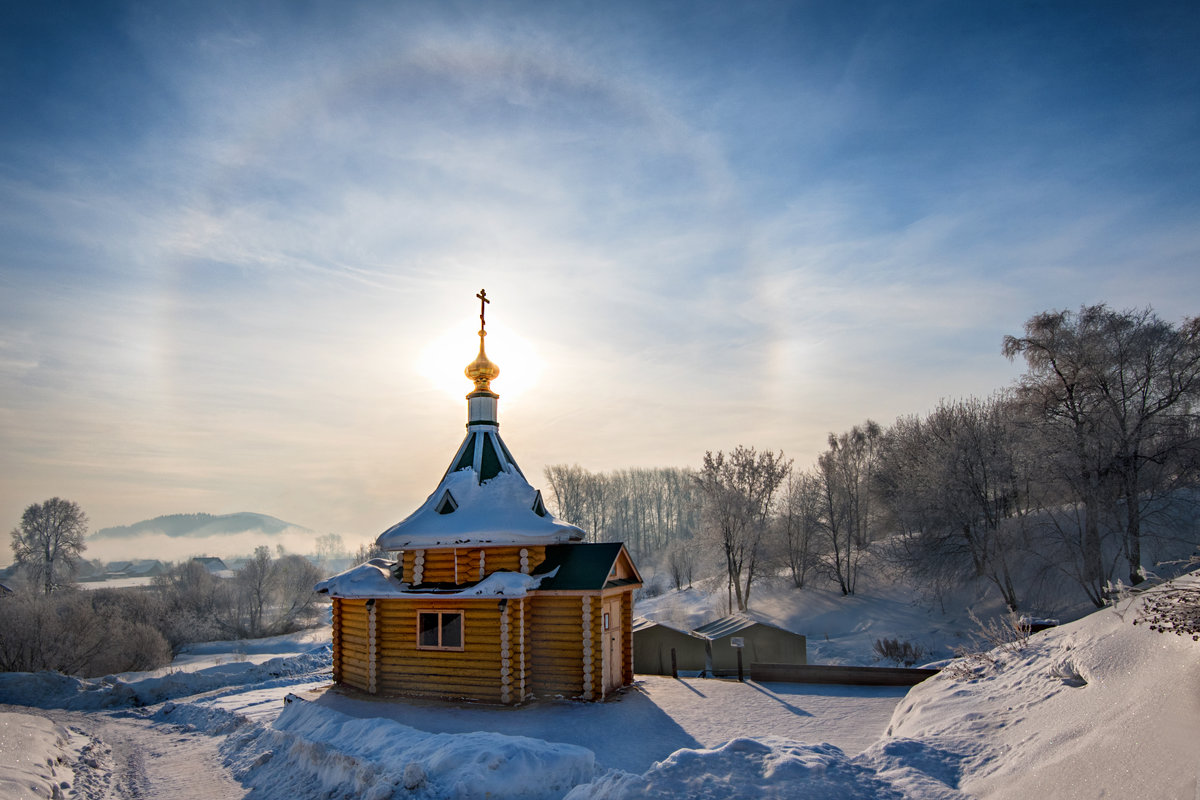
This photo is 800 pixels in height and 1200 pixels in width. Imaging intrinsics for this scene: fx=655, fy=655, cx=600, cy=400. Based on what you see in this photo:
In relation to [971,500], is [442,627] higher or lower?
lower

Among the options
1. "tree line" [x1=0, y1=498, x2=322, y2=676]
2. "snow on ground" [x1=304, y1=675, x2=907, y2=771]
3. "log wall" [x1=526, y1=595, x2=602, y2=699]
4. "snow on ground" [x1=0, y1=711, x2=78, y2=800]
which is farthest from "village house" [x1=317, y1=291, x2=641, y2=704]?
"tree line" [x1=0, y1=498, x2=322, y2=676]

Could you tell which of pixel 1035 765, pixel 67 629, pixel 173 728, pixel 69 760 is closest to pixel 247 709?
pixel 173 728

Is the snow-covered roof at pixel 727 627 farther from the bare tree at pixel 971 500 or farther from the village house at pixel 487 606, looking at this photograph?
the bare tree at pixel 971 500

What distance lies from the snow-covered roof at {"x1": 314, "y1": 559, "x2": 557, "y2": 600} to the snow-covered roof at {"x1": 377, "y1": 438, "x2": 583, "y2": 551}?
937mm

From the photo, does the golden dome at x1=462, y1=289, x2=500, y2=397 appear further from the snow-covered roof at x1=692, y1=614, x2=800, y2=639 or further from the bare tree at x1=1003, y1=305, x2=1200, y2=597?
the bare tree at x1=1003, y1=305, x2=1200, y2=597

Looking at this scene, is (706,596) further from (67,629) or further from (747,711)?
(67,629)

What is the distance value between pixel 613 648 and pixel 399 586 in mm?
5665

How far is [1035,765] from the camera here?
712cm

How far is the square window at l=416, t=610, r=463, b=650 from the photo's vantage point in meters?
15.9

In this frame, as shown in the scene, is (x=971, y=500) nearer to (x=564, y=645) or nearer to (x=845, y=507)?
(x=845, y=507)

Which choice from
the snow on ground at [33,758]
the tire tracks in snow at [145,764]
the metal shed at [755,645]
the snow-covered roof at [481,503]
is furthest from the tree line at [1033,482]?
the snow on ground at [33,758]

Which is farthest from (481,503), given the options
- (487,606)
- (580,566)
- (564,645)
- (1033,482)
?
(1033,482)

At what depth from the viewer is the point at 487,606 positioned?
15.5m

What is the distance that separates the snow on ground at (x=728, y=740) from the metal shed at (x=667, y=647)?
4.29 m
